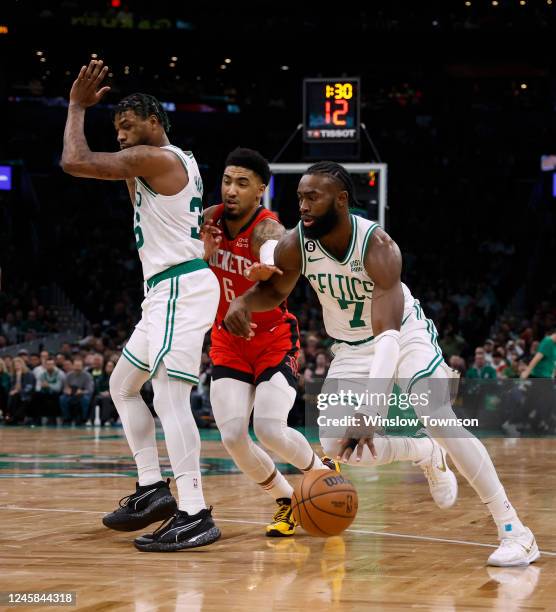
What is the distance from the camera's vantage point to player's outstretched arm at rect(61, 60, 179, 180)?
18.5 ft

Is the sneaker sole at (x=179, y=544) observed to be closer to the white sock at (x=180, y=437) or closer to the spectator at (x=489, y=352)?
the white sock at (x=180, y=437)

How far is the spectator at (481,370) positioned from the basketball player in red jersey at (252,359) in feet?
33.6

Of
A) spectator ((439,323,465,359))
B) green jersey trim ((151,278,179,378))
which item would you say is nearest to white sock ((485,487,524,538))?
green jersey trim ((151,278,179,378))

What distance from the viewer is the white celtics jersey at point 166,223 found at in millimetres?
6070

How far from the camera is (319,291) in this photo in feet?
19.4

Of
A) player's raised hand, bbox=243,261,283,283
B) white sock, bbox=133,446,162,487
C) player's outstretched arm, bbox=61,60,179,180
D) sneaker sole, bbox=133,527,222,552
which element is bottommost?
sneaker sole, bbox=133,527,222,552

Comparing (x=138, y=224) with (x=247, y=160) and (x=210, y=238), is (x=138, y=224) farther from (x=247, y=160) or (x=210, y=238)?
(x=247, y=160)

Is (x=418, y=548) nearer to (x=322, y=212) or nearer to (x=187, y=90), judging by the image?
(x=322, y=212)

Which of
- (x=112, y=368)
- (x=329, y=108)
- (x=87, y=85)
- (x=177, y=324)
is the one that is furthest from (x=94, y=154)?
(x=112, y=368)

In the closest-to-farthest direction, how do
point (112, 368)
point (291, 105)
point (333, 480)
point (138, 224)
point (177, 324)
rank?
point (333, 480) → point (177, 324) → point (138, 224) → point (112, 368) → point (291, 105)

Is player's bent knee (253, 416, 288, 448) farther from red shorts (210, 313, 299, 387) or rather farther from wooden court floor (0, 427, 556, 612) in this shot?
wooden court floor (0, 427, 556, 612)

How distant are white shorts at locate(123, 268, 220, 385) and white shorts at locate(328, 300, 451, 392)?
792 millimetres

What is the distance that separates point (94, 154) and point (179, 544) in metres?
2.07

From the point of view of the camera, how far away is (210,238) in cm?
654
